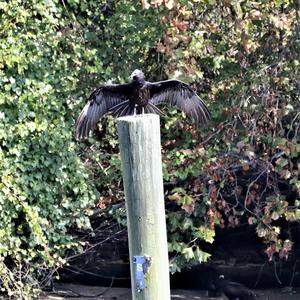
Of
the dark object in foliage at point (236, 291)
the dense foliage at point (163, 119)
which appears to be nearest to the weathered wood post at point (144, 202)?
the dense foliage at point (163, 119)

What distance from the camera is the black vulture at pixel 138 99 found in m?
5.16

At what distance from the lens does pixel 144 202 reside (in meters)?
2.85

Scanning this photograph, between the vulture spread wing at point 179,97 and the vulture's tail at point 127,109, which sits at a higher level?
the vulture spread wing at point 179,97

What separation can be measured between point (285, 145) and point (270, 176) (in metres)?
0.66

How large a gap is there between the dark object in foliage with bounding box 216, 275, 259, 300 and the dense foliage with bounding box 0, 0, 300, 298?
2.46ft

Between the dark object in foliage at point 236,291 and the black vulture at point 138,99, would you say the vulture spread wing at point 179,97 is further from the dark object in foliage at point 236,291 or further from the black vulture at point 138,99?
the dark object in foliage at point 236,291

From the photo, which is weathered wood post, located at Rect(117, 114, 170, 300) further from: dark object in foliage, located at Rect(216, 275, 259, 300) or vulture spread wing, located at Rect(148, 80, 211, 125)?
dark object in foliage, located at Rect(216, 275, 259, 300)

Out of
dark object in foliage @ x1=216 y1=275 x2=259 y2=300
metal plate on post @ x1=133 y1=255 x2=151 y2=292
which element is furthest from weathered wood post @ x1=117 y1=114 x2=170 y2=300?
dark object in foliage @ x1=216 y1=275 x2=259 y2=300

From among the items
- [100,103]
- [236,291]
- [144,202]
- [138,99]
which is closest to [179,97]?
[138,99]

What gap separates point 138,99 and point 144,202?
2.40 metres

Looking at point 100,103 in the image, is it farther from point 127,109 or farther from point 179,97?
point 179,97

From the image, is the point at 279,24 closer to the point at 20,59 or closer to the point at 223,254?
the point at 20,59

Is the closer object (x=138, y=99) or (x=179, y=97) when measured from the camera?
(x=138, y=99)

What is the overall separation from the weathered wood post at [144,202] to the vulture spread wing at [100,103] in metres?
2.36
